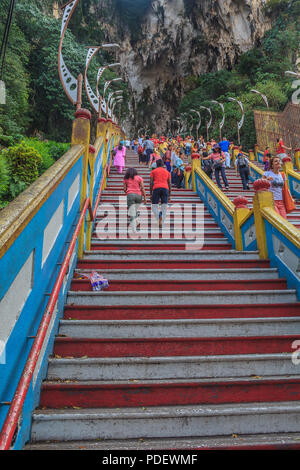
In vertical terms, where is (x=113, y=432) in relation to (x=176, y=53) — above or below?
below

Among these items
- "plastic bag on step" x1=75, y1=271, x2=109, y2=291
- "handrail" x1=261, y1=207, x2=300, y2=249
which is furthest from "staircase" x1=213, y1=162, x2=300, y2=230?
"plastic bag on step" x1=75, y1=271, x2=109, y2=291

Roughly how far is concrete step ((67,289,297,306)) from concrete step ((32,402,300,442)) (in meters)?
1.34

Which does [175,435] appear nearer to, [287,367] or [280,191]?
[287,367]

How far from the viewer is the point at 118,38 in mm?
51156

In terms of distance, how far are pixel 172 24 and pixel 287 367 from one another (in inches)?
2238

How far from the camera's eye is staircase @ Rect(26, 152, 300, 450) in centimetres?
228

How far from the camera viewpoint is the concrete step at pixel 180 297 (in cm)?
361

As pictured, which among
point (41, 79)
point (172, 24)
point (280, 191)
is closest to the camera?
point (280, 191)

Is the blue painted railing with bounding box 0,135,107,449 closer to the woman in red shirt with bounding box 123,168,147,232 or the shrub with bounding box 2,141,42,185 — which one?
the woman in red shirt with bounding box 123,168,147,232

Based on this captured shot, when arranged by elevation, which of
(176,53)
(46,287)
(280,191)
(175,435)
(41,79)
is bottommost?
(175,435)

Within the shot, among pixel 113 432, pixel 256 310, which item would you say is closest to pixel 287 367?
pixel 256 310

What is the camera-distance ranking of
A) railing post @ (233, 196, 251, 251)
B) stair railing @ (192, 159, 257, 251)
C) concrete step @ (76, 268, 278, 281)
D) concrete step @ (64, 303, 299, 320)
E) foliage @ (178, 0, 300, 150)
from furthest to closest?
foliage @ (178, 0, 300, 150) → railing post @ (233, 196, 251, 251) → stair railing @ (192, 159, 257, 251) → concrete step @ (76, 268, 278, 281) → concrete step @ (64, 303, 299, 320)

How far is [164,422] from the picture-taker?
232cm

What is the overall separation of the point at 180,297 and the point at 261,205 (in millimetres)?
2086
